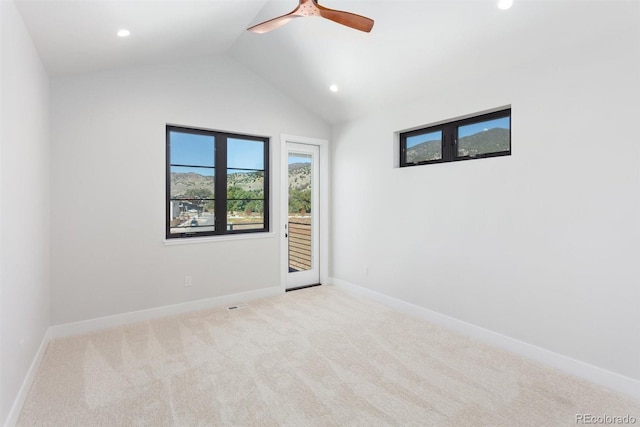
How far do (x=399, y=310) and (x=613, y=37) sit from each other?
313cm

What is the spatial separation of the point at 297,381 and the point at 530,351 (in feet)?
6.56

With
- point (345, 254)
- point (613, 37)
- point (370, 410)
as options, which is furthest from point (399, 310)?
point (613, 37)

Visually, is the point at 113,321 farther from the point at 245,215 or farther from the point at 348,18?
the point at 348,18

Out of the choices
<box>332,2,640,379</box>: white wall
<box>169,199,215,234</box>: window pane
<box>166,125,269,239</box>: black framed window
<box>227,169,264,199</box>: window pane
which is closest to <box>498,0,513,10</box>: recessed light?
<box>332,2,640,379</box>: white wall

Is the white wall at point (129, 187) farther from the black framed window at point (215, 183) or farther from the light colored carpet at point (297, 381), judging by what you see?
the light colored carpet at point (297, 381)

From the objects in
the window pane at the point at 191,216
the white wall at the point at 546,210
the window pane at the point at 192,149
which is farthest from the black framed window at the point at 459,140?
the window pane at the point at 191,216

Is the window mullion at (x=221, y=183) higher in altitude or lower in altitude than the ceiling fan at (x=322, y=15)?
lower

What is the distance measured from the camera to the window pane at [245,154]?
4.31m

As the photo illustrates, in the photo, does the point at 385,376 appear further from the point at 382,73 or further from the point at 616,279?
the point at 382,73

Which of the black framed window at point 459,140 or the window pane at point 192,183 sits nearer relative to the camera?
the black framed window at point 459,140

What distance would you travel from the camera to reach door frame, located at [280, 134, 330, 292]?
15.1 feet

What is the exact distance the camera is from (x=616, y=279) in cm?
234

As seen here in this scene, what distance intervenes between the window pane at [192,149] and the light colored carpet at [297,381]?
1.92 metres

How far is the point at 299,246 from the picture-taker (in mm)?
4922
